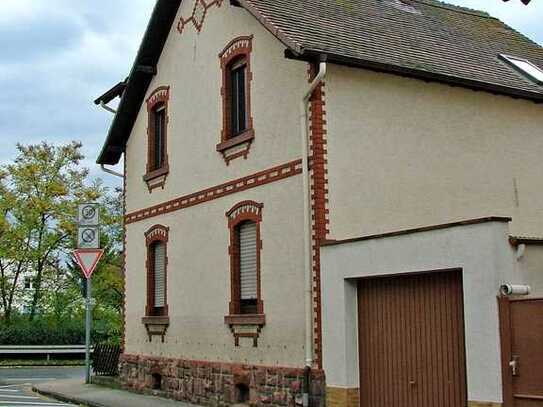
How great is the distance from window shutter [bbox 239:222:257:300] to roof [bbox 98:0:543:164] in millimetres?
3814

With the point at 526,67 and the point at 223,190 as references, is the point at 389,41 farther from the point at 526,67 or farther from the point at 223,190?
the point at 223,190

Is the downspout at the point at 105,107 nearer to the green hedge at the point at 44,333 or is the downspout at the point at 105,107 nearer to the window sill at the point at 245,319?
the window sill at the point at 245,319

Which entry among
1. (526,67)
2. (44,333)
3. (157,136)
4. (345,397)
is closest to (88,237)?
(157,136)

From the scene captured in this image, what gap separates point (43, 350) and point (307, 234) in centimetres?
2184

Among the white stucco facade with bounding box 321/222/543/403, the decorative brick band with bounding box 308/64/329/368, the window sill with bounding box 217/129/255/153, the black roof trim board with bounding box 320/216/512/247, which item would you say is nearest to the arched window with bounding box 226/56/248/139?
the window sill with bounding box 217/129/255/153

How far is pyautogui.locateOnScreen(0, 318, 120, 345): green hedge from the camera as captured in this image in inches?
1315

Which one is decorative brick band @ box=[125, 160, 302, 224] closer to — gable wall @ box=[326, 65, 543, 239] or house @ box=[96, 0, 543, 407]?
house @ box=[96, 0, 543, 407]

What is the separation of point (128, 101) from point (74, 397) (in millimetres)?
7341

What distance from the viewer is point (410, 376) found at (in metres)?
11.9

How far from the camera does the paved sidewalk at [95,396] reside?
17453 mm

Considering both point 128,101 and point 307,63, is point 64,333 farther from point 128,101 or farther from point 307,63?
point 307,63

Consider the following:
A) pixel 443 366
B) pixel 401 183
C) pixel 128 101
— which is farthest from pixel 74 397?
pixel 443 366

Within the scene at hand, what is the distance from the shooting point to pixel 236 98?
17078 mm

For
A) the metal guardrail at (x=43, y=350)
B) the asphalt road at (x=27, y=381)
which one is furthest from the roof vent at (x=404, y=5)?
the metal guardrail at (x=43, y=350)
